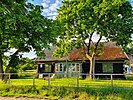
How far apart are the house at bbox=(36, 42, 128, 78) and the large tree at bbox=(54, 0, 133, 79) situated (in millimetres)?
3334

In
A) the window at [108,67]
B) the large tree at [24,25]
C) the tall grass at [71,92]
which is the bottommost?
the tall grass at [71,92]

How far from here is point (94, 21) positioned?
3534cm

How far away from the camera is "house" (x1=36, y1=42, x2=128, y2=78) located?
133 ft


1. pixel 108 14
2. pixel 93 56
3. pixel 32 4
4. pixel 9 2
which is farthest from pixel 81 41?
pixel 9 2

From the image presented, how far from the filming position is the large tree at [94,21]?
3456cm

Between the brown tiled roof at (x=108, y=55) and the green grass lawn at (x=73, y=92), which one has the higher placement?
the brown tiled roof at (x=108, y=55)

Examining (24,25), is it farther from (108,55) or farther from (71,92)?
(108,55)

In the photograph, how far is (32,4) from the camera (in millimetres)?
19984

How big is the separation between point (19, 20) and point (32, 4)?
392cm

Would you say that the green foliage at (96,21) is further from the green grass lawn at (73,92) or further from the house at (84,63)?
the green grass lawn at (73,92)

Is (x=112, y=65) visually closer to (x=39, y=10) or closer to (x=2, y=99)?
(x=39, y=10)

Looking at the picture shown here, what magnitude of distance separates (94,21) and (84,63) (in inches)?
366

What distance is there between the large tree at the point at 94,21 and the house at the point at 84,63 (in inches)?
131

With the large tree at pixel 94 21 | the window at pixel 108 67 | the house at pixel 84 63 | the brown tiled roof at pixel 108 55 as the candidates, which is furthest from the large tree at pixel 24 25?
the window at pixel 108 67
